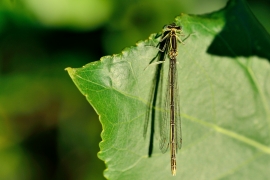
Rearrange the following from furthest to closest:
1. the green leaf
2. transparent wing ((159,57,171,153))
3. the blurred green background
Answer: the blurred green background, transparent wing ((159,57,171,153)), the green leaf

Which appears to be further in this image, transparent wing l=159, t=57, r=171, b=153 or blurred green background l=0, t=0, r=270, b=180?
blurred green background l=0, t=0, r=270, b=180

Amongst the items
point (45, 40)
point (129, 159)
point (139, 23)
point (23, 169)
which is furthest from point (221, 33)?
point (23, 169)

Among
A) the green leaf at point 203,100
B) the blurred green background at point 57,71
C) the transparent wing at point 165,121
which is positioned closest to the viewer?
the green leaf at point 203,100

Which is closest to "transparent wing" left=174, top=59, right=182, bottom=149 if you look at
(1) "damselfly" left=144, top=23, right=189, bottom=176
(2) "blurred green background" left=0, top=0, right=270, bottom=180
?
(1) "damselfly" left=144, top=23, right=189, bottom=176

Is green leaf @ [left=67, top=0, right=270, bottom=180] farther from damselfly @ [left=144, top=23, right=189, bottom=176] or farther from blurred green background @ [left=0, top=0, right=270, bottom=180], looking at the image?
blurred green background @ [left=0, top=0, right=270, bottom=180]

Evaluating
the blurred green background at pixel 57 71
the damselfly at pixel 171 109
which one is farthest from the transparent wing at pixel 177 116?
the blurred green background at pixel 57 71

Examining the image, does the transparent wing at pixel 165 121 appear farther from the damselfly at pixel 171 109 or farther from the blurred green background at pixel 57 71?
the blurred green background at pixel 57 71
